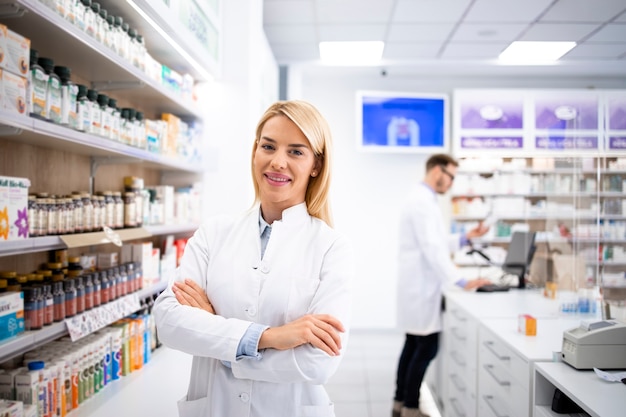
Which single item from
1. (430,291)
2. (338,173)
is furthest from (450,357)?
(338,173)

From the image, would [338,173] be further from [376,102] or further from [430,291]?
[430,291]

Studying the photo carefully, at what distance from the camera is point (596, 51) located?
4.47 metres

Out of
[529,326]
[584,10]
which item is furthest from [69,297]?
[584,10]

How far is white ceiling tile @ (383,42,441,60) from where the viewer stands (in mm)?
5703

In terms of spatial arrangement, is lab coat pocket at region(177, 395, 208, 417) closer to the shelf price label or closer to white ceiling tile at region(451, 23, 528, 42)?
the shelf price label

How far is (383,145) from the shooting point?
22.1 ft

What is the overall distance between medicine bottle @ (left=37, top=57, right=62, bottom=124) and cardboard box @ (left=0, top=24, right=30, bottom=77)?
0.15 metres

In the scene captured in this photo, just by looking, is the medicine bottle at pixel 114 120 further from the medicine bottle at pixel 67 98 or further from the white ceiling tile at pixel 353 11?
A: the white ceiling tile at pixel 353 11

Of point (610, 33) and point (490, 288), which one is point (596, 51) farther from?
point (490, 288)

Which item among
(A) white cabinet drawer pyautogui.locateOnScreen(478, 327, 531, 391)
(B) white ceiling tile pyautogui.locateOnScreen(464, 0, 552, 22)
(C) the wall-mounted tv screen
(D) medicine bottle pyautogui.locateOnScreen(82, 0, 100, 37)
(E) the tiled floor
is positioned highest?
(B) white ceiling tile pyautogui.locateOnScreen(464, 0, 552, 22)

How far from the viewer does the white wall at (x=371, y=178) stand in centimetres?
698

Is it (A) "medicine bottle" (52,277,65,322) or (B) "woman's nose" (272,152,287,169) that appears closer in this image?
(B) "woman's nose" (272,152,287,169)

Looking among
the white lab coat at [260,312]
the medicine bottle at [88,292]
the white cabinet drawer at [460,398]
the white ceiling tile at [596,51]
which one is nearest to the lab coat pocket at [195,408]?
the white lab coat at [260,312]

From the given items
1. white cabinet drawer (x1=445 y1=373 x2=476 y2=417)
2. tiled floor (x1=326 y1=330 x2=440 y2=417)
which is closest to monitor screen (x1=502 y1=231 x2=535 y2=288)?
white cabinet drawer (x1=445 y1=373 x2=476 y2=417)
